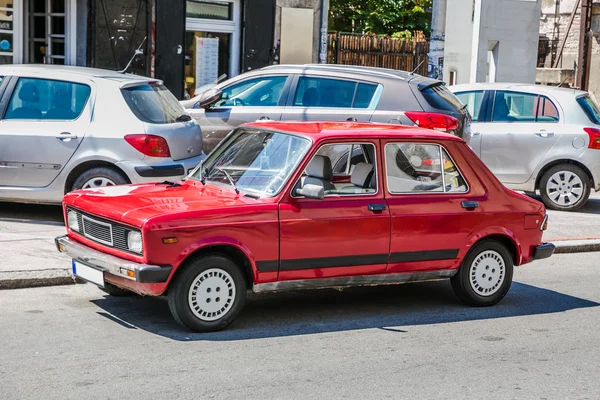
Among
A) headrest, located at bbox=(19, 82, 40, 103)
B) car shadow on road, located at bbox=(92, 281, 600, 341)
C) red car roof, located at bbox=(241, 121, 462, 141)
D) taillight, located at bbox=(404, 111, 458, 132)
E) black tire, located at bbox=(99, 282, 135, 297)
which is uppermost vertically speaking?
headrest, located at bbox=(19, 82, 40, 103)

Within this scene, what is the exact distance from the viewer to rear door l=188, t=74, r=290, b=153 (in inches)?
503

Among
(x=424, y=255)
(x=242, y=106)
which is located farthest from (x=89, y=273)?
(x=242, y=106)

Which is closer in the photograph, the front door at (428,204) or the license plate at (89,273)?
the license plate at (89,273)

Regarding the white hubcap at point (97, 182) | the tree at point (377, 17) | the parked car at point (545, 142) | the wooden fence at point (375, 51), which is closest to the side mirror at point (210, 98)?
the white hubcap at point (97, 182)

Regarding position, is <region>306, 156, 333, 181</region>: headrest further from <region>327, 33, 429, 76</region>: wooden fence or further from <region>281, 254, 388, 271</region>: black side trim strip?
<region>327, 33, 429, 76</region>: wooden fence

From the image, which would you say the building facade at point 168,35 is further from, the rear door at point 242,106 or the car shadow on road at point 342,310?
the car shadow on road at point 342,310

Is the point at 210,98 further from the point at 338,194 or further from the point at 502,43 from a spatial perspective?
the point at 502,43

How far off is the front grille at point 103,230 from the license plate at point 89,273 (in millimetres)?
212

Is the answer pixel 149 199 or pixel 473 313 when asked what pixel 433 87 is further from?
pixel 149 199

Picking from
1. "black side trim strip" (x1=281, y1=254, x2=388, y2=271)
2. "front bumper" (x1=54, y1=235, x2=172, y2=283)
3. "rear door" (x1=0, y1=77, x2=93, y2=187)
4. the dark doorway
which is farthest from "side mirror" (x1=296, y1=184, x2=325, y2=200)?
the dark doorway

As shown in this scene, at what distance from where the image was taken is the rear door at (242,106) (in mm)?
12766

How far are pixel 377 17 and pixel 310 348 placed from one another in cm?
2516

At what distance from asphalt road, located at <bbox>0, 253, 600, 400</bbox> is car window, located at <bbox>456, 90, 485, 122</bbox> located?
600 cm

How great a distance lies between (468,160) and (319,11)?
1259 cm
